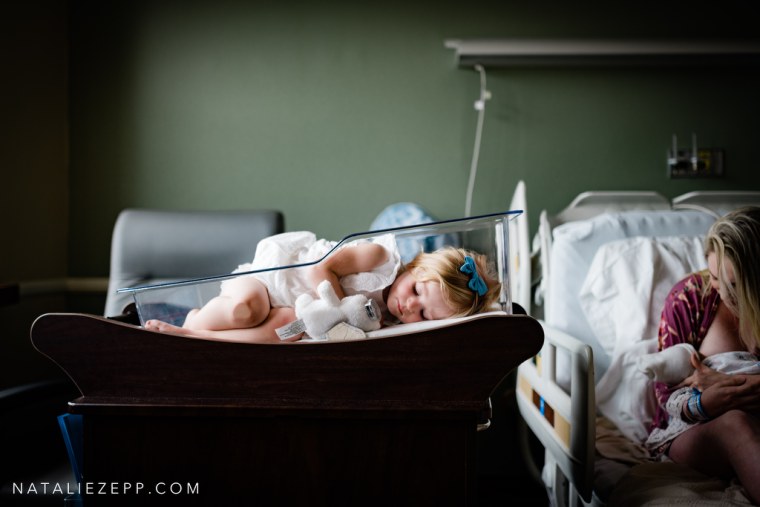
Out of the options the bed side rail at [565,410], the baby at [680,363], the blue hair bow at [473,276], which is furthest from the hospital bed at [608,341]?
the blue hair bow at [473,276]

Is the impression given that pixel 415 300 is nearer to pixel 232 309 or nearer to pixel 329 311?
pixel 329 311

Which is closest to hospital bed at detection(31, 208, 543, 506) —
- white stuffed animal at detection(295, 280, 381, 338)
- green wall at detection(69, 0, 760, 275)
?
white stuffed animal at detection(295, 280, 381, 338)

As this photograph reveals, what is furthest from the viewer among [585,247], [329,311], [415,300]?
[585,247]

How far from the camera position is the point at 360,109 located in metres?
2.46

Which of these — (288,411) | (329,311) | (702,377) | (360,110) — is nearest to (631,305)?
(702,377)

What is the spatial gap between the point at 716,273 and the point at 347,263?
3.39 ft

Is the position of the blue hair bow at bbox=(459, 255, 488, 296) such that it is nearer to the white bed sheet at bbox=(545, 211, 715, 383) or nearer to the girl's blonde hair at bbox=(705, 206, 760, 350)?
the girl's blonde hair at bbox=(705, 206, 760, 350)

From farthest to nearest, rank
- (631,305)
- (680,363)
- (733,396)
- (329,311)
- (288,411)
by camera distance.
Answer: (631,305)
(680,363)
(733,396)
(329,311)
(288,411)

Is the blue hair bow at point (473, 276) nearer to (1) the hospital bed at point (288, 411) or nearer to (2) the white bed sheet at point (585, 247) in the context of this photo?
(1) the hospital bed at point (288, 411)

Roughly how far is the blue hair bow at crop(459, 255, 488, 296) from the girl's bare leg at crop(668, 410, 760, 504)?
69 centimetres

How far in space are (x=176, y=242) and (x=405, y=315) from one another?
3.39 feet

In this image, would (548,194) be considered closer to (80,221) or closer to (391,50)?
(391,50)

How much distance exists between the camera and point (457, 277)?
112cm

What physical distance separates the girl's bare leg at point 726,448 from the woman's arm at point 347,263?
896 mm
